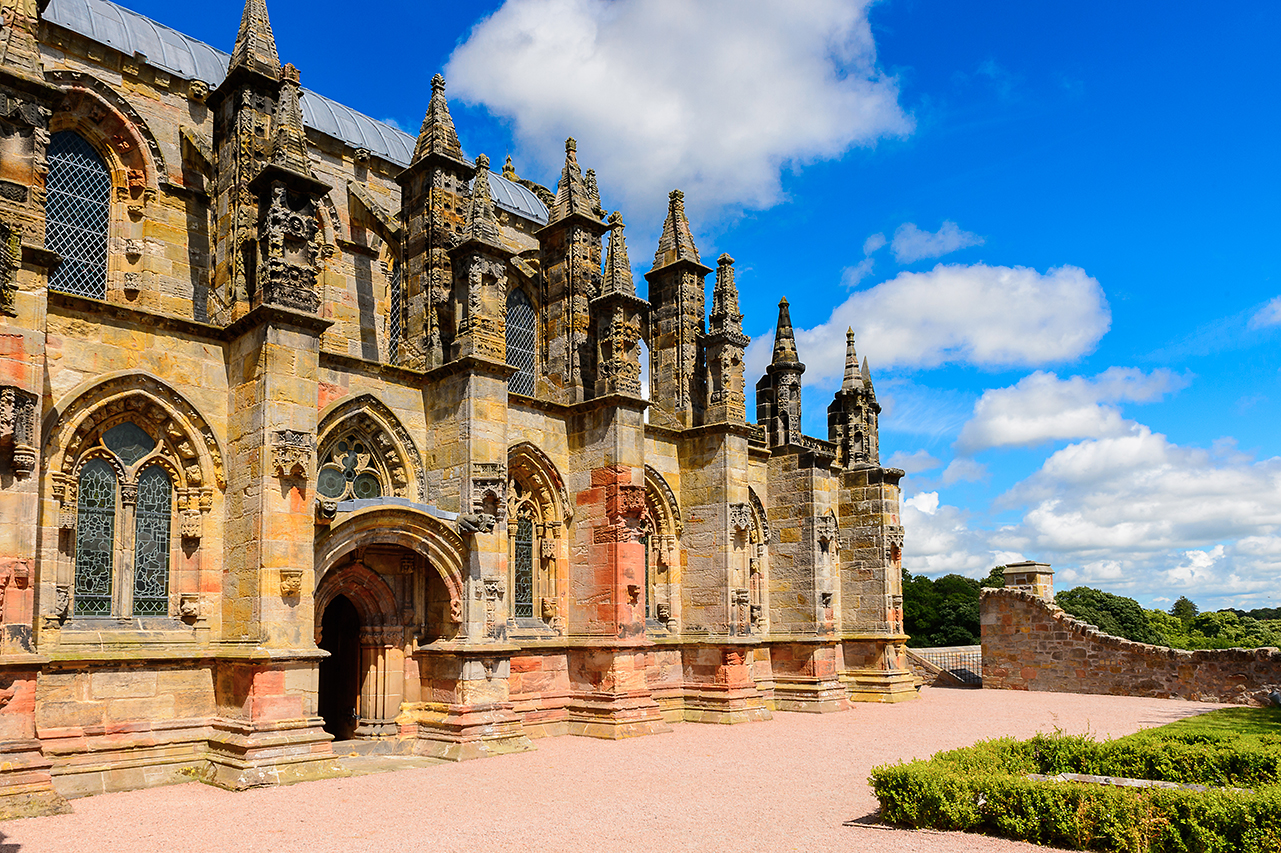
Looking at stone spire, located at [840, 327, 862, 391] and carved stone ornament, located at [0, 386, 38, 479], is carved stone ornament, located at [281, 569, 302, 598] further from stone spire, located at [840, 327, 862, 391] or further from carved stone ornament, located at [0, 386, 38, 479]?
stone spire, located at [840, 327, 862, 391]

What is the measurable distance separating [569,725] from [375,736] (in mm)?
3918

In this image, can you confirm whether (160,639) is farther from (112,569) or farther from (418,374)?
(418,374)

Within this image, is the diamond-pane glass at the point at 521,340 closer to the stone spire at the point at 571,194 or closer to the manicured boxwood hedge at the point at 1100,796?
the stone spire at the point at 571,194

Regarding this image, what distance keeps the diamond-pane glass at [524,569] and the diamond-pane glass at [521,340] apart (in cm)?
412

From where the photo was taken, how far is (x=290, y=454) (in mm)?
13516

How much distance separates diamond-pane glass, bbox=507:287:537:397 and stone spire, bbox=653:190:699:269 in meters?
3.34

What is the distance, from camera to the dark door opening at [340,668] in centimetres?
1731

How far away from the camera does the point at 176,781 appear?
1276 cm

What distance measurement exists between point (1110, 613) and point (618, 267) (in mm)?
36264

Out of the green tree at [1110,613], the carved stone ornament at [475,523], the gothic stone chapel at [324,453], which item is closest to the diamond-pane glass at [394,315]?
the gothic stone chapel at [324,453]

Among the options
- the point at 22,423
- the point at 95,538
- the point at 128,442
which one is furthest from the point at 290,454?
the point at 22,423

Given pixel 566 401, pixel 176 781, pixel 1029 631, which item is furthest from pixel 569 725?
pixel 1029 631

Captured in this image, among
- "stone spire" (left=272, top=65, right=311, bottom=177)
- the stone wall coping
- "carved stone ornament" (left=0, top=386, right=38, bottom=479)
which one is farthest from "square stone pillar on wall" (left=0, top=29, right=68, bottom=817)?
the stone wall coping

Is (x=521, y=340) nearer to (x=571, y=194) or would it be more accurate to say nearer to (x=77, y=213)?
(x=571, y=194)
